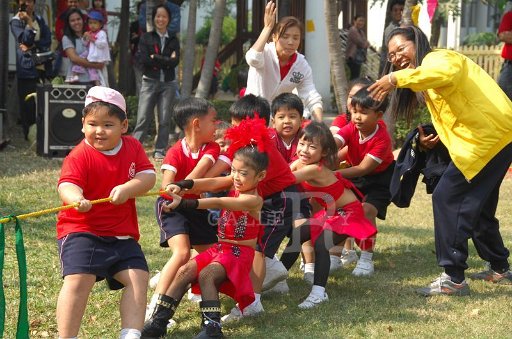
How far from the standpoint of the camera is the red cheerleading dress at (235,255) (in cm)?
477

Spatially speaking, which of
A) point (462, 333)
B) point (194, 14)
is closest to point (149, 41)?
point (194, 14)

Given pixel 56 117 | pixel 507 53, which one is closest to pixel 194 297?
pixel 56 117

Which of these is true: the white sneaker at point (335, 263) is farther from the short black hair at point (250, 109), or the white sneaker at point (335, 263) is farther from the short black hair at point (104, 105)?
the short black hair at point (104, 105)

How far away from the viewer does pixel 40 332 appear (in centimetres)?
468

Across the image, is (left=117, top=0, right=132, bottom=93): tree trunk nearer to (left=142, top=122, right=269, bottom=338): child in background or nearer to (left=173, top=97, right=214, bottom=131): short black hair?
(left=173, top=97, right=214, bottom=131): short black hair

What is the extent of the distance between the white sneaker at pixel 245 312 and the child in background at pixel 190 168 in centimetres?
40

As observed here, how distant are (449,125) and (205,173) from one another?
153 cm

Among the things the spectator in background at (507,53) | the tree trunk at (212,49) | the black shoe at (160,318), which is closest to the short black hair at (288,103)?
the black shoe at (160,318)

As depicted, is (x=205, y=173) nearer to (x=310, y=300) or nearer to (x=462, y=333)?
(x=310, y=300)

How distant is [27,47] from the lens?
38.1 feet

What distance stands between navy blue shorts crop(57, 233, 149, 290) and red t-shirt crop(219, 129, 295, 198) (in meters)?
1.07

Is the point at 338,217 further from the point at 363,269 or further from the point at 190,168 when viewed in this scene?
the point at 190,168

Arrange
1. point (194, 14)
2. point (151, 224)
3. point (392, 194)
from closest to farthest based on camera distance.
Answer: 1. point (392, 194)
2. point (151, 224)
3. point (194, 14)

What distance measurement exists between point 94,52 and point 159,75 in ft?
3.34
